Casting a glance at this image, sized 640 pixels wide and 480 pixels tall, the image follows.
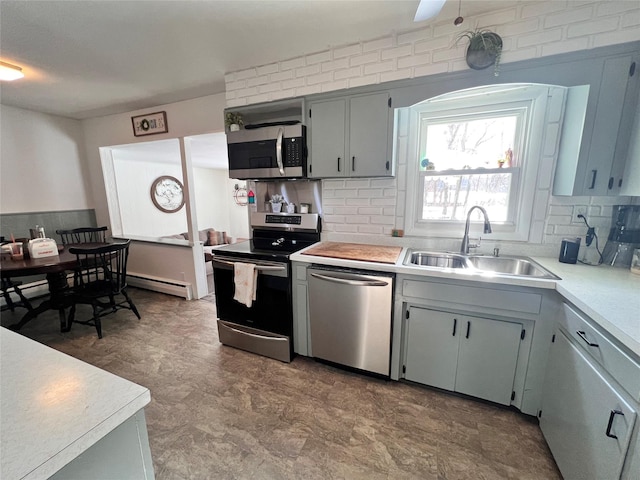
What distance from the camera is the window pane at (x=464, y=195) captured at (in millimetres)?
2061

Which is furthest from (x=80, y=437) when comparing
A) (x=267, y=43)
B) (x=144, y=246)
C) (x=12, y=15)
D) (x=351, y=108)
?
(x=144, y=246)

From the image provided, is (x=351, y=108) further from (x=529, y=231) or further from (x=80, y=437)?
(x=80, y=437)

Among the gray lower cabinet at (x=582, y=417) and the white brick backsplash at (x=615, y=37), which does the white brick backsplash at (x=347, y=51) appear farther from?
the gray lower cabinet at (x=582, y=417)

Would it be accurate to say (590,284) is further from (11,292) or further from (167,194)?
(167,194)

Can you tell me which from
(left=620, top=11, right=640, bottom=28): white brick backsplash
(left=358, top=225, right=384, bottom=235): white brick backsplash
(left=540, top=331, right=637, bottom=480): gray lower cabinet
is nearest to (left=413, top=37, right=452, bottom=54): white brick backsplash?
(left=620, top=11, right=640, bottom=28): white brick backsplash

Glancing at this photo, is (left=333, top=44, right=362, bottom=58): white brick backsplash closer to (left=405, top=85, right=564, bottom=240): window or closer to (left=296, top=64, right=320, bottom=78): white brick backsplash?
(left=296, top=64, right=320, bottom=78): white brick backsplash

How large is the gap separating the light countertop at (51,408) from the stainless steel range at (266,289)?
1430 millimetres

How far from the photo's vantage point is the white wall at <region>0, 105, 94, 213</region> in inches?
131

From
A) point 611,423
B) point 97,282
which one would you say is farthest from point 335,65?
point 97,282

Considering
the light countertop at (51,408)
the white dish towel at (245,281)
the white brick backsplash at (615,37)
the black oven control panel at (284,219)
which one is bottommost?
the white dish towel at (245,281)

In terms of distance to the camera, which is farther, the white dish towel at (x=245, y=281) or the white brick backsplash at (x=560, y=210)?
the white dish towel at (x=245, y=281)

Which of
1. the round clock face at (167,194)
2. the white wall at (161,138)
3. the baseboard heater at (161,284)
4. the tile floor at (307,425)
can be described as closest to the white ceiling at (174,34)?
the white wall at (161,138)

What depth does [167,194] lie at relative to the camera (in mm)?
5969

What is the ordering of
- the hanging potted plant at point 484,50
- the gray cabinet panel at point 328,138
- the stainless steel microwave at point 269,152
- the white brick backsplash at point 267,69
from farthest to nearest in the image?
the white brick backsplash at point 267,69
the stainless steel microwave at point 269,152
the gray cabinet panel at point 328,138
the hanging potted plant at point 484,50
